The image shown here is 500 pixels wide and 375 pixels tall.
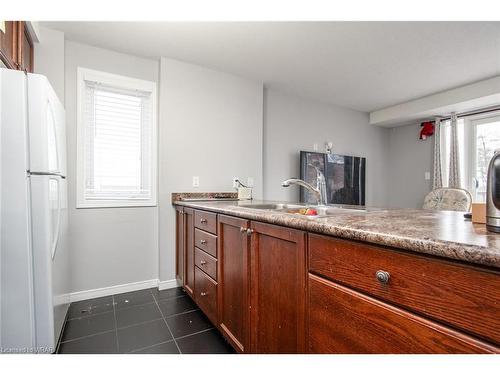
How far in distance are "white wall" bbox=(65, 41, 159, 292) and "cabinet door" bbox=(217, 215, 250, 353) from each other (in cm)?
136

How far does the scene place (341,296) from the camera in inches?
32.1

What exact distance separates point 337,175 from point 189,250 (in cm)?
Result: 265

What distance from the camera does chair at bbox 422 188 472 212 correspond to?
9.71 ft

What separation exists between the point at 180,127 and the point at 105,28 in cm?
100

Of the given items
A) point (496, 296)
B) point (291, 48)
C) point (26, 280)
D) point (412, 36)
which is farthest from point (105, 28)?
point (496, 296)

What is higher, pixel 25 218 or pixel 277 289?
pixel 25 218

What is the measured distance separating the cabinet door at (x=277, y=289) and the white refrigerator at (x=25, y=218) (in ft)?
3.64

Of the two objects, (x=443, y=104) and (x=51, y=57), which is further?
(x=443, y=104)

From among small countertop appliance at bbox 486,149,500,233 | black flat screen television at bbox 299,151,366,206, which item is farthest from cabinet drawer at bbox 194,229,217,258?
black flat screen television at bbox 299,151,366,206

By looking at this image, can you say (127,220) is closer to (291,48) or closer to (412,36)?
(291,48)

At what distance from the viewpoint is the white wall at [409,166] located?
4348 mm

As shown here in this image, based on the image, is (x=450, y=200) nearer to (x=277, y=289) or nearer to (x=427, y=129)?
(x=427, y=129)

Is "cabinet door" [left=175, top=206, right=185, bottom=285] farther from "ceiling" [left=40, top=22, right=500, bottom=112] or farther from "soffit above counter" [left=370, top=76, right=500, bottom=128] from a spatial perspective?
"soffit above counter" [left=370, top=76, right=500, bottom=128]

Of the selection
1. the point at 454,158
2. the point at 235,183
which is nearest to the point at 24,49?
the point at 235,183
